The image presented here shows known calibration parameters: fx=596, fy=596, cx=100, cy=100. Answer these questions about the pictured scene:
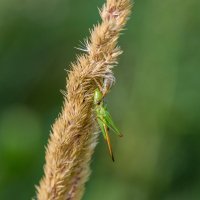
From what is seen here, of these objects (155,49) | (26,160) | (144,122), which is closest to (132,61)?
(155,49)

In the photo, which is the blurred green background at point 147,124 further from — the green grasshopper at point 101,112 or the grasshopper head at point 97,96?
A: the grasshopper head at point 97,96

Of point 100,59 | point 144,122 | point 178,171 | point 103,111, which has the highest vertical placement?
point 100,59

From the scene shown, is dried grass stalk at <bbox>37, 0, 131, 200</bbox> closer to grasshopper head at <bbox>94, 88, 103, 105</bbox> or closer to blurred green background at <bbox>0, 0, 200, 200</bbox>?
grasshopper head at <bbox>94, 88, 103, 105</bbox>

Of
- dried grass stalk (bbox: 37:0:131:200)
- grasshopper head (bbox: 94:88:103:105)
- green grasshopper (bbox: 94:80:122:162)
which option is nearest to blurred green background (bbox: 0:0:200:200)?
green grasshopper (bbox: 94:80:122:162)

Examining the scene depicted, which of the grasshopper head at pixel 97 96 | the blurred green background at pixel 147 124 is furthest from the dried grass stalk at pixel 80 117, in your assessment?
the blurred green background at pixel 147 124

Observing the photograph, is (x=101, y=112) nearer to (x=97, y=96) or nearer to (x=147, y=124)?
(x=97, y=96)

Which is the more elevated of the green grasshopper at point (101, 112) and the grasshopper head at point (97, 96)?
the grasshopper head at point (97, 96)

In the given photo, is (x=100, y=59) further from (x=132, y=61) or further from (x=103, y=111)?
(x=132, y=61)

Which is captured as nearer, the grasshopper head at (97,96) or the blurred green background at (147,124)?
the grasshopper head at (97,96)
